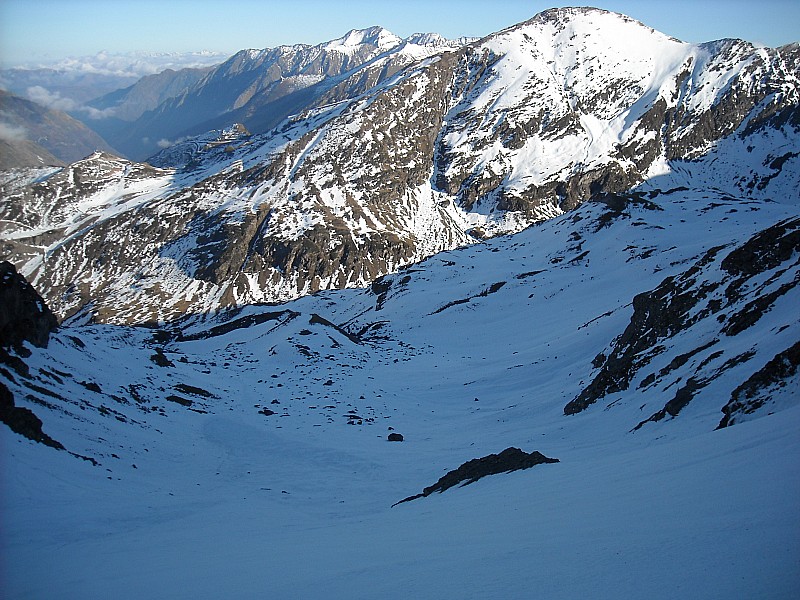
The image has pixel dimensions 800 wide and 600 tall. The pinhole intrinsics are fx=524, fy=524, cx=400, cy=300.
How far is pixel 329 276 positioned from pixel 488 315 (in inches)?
3644

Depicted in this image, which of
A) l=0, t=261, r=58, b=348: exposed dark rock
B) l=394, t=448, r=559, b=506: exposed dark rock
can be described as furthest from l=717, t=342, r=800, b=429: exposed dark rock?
l=0, t=261, r=58, b=348: exposed dark rock

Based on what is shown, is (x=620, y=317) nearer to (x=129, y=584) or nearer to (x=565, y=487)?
(x=565, y=487)

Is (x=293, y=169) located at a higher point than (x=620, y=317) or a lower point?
higher

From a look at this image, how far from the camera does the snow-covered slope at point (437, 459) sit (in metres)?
6.45

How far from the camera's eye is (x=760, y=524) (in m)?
5.79

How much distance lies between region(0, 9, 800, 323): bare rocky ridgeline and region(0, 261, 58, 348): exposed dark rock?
4545 inches

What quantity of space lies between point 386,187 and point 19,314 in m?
154

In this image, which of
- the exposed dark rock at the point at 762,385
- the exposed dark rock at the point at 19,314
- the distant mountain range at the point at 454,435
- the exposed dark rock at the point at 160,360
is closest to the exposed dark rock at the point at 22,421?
the distant mountain range at the point at 454,435

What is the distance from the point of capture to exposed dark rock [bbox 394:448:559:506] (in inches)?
580

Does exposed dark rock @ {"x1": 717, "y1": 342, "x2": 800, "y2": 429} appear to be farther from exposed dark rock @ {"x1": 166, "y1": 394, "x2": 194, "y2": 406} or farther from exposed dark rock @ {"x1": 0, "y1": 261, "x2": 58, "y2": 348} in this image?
exposed dark rock @ {"x1": 0, "y1": 261, "x2": 58, "y2": 348}

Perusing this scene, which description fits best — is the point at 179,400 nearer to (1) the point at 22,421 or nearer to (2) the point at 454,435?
(1) the point at 22,421

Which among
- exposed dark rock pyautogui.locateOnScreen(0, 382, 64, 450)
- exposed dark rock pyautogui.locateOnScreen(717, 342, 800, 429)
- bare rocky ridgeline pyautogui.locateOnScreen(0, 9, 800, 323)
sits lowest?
exposed dark rock pyautogui.locateOnScreen(0, 382, 64, 450)

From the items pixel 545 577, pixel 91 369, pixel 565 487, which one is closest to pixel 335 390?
pixel 91 369

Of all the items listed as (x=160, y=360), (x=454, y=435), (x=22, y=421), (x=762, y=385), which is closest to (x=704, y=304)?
(x=454, y=435)
